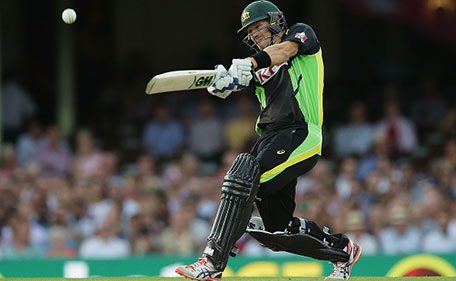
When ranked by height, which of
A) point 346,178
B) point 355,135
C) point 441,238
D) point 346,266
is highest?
point 355,135

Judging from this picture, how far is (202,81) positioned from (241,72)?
0.82ft

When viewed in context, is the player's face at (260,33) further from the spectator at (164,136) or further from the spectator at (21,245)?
the spectator at (164,136)

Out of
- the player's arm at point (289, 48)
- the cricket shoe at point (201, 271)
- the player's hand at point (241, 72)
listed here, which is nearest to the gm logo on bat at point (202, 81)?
the player's hand at point (241, 72)

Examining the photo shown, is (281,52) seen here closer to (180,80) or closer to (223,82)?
(223,82)

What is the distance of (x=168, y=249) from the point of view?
10.2 meters

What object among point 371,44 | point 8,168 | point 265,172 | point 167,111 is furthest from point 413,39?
point 265,172

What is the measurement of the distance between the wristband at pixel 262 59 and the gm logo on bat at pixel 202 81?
32cm

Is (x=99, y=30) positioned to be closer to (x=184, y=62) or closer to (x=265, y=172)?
(x=184, y=62)

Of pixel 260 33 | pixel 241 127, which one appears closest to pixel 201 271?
pixel 260 33

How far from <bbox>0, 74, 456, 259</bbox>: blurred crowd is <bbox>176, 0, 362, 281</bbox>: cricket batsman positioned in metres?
3.80

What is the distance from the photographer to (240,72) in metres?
5.67

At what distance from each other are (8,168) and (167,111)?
7.60 feet

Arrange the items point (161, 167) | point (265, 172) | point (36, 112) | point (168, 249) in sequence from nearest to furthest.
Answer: point (265, 172)
point (168, 249)
point (161, 167)
point (36, 112)

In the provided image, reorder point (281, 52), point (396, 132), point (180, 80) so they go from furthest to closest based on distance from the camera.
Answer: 1. point (396, 132)
2. point (281, 52)
3. point (180, 80)
